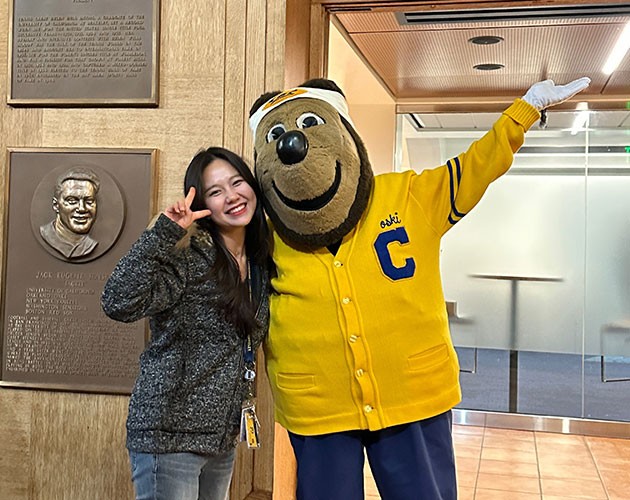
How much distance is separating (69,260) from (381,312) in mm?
1459

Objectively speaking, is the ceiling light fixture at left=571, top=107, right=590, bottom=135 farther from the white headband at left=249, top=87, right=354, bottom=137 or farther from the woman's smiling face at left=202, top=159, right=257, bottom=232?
the woman's smiling face at left=202, top=159, right=257, bottom=232

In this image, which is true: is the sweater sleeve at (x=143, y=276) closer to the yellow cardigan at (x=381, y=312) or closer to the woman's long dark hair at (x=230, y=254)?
the woman's long dark hair at (x=230, y=254)

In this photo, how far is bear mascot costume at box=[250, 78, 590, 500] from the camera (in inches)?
81.6

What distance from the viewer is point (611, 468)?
4.50m

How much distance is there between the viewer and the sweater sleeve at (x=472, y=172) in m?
2.07

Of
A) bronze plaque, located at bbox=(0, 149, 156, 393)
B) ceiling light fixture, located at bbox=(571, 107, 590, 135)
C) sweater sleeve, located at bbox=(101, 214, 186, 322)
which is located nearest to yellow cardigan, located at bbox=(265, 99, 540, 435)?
sweater sleeve, located at bbox=(101, 214, 186, 322)

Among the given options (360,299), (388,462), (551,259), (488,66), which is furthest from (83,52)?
(551,259)

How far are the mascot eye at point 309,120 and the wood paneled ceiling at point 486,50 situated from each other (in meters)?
1.15

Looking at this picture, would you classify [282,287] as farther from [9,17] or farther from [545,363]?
[545,363]

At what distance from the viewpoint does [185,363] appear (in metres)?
2.02

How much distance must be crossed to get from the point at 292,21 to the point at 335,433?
161cm

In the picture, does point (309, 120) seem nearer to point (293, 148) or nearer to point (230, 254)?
point (293, 148)

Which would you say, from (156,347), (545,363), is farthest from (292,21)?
(545,363)

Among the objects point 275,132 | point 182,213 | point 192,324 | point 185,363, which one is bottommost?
point 185,363
